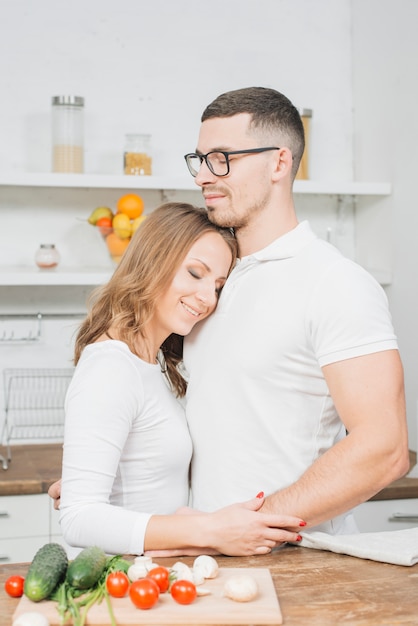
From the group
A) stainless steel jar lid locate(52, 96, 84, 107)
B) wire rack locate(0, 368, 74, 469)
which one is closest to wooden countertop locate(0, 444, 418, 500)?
wire rack locate(0, 368, 74, 469)

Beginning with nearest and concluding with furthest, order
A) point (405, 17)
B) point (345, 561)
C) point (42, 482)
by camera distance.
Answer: point (345, 561) → point (42, 482) → point (405, 17)

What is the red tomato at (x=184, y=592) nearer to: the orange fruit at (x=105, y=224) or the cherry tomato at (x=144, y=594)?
the cherry tomato at (x=144, y=594)

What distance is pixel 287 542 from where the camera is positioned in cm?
153

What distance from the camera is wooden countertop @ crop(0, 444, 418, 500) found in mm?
2453

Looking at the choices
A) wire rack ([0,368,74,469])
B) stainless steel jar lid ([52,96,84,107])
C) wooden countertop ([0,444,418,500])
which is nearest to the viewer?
wooden countertop ([0,444,418,500])

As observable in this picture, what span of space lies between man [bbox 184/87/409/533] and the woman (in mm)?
55

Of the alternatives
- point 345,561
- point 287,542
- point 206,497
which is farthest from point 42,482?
point 345,561

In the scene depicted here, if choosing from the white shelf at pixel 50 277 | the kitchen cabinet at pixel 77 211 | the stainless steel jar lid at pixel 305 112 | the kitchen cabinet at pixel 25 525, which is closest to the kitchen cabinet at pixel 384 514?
the kitchen cabinet at pixel 77 211

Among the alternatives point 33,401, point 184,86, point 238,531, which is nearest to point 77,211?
point 184,86

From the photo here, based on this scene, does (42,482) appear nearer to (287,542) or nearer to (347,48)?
(287,542)

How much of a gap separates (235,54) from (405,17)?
→ 0.65 meters

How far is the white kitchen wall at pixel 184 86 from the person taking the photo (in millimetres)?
2908

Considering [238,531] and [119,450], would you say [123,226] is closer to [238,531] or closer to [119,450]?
[119,450]

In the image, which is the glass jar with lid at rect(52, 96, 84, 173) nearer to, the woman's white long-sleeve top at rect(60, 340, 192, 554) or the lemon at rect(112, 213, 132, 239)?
the lemon at rect(112, 213, 132, 239)
